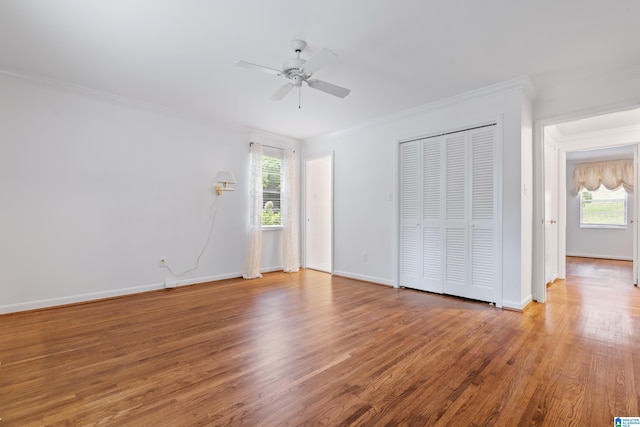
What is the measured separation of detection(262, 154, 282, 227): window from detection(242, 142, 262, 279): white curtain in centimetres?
30

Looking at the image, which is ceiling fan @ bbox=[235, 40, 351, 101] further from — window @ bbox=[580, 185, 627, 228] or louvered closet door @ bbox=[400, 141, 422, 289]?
window @ bbox=[580, 185, 627, 228]

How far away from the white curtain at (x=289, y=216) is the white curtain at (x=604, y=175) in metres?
7.39

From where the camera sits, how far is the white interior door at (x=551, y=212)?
14.9 feet

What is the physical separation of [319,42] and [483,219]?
2.77m

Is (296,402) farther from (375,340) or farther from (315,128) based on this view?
(315,128)

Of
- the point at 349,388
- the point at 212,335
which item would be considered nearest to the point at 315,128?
the point at 212,335

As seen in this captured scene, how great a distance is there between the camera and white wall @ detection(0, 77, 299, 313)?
3.43m

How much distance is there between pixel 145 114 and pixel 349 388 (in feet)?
14.2

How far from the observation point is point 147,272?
4.34m

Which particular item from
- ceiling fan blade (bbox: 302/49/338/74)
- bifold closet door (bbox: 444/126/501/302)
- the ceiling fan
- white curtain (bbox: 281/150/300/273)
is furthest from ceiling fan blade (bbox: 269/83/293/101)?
Result: white curtain (bbox: 281/150/300/273)

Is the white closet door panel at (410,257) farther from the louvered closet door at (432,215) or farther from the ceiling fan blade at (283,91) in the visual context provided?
the ceiling fan blade at (283,91)

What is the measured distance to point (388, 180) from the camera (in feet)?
15.6

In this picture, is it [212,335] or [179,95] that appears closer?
[212,335]

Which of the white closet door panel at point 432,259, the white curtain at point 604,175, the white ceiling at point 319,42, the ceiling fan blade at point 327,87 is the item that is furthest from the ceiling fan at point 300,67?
the white curtain at point 604,175
